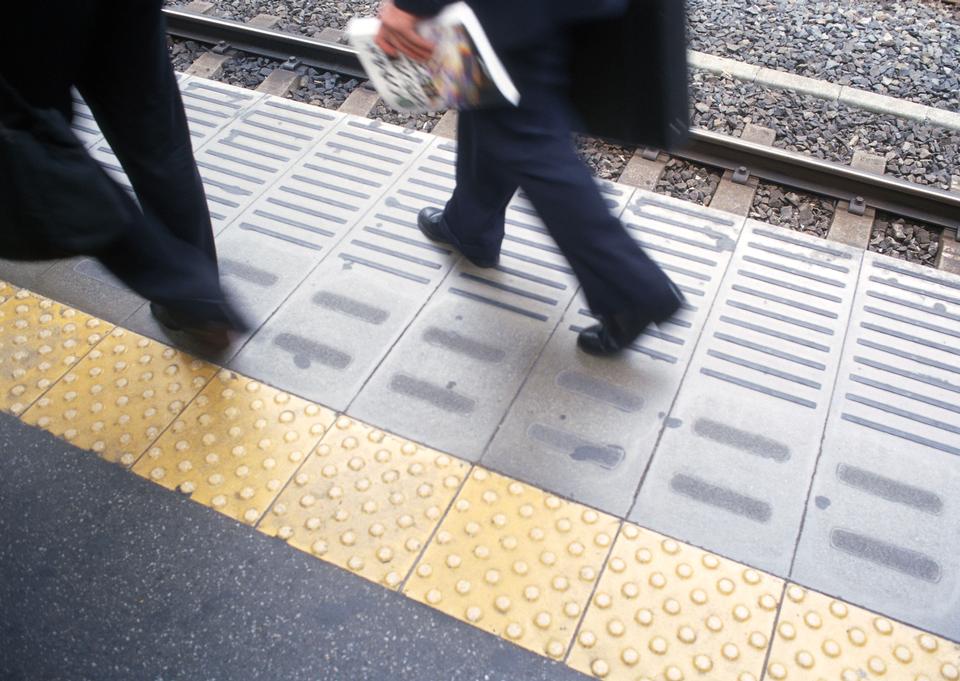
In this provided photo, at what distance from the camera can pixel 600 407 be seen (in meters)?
2.59

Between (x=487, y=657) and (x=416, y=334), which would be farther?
(x=416, y=334)

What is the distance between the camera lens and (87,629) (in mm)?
2078

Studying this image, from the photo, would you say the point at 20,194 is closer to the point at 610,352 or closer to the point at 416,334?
the point at 416,334

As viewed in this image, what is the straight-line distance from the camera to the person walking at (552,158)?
2025mm

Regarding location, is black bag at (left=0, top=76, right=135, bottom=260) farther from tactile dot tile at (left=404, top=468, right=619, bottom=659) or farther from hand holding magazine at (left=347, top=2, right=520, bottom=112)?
tactile dot tile at (left=404, top=468, right=619, bottom=659)

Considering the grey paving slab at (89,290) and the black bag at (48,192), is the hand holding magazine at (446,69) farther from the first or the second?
the grey paving slab at (89,290)

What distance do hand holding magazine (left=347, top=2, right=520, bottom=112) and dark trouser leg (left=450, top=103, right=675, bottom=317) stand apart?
0.39ft

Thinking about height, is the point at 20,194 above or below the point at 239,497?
above

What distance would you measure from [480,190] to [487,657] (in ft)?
4.93

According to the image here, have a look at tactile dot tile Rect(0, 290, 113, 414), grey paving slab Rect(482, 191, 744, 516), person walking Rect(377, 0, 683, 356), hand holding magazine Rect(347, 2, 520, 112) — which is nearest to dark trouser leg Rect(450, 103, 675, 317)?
person walking Rect(377, 0, 683, 356)

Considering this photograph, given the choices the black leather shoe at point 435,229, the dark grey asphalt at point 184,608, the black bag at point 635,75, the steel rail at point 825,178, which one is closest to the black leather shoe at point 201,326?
the dark grey asphalt at point 184,608

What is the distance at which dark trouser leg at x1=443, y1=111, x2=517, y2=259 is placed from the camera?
268 centimetres

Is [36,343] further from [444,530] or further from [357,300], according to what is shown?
[444,530]

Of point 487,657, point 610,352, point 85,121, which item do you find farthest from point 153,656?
point 85,121
